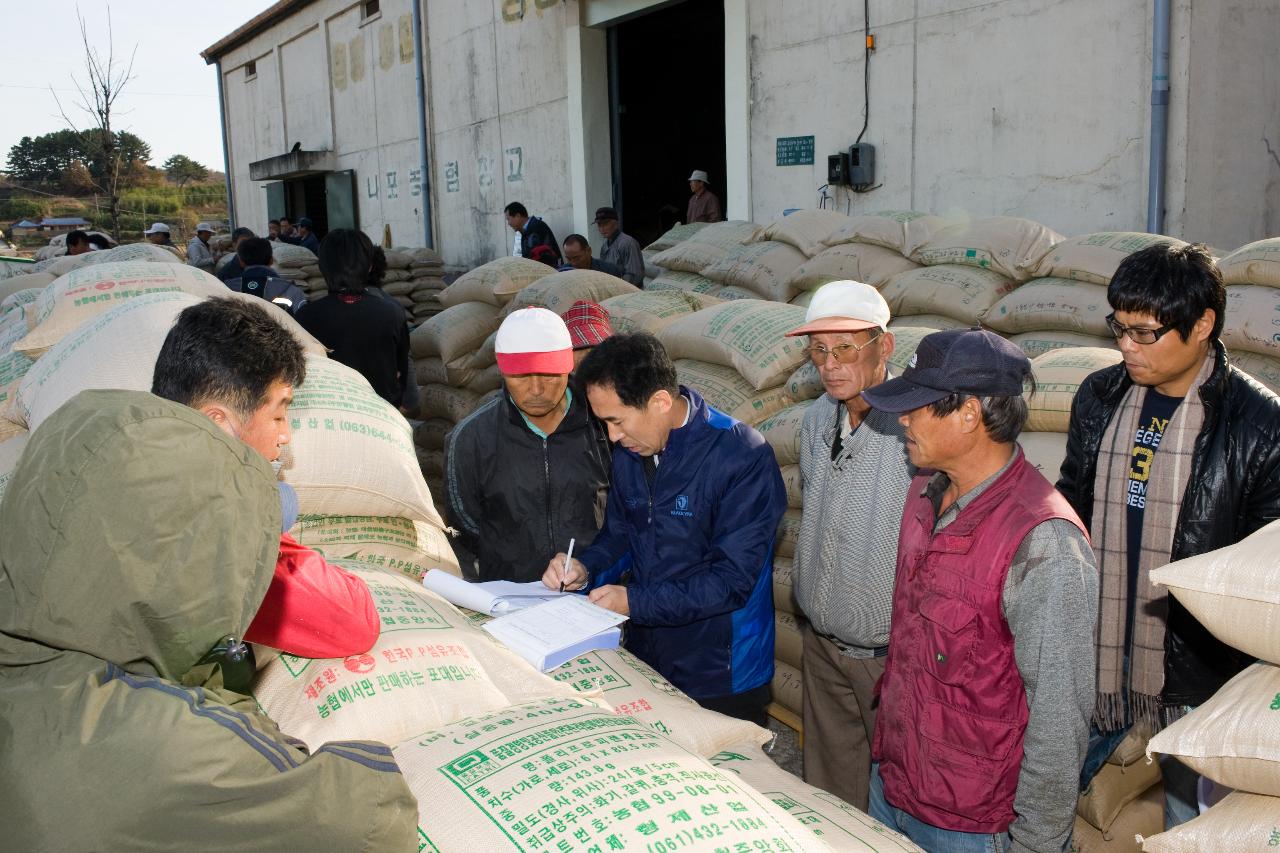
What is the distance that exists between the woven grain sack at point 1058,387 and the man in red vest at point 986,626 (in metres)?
1.11

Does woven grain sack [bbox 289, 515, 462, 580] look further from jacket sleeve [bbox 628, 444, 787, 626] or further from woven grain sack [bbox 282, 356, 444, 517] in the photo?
jacket sleeve [bbox 628, 444, 787, 626]

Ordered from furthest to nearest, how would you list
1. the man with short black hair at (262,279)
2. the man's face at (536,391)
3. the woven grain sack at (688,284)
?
the woven grain sack at (688,284) < the man with short black hair at (262,279) < the man's face at (536,391)

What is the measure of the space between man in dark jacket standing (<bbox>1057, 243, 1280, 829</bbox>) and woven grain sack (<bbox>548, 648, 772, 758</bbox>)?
80cm

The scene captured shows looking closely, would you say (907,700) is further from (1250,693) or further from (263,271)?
(263,271)

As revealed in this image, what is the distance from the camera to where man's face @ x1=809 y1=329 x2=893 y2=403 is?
7.62 ft

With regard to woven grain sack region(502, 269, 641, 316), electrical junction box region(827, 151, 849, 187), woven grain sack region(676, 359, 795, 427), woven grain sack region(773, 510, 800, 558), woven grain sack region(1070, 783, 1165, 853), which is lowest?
woven grain sack region(1070, 783, 1165, 853)

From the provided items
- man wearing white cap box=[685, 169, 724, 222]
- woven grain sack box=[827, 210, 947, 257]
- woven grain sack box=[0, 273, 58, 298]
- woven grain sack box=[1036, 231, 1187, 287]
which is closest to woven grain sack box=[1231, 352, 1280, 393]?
woven grain sack box=[1036, 231, 1187, 287]

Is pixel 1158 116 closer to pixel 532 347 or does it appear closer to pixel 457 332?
pixel 457 332

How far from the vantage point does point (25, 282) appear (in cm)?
640

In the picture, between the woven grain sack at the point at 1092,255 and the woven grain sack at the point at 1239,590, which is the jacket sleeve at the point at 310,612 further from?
the woven grain sack at the point at 1092,255

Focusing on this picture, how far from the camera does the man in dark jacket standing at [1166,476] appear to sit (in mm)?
1940

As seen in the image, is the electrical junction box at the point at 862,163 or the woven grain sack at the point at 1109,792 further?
the electrical junction box at the point at 862,163

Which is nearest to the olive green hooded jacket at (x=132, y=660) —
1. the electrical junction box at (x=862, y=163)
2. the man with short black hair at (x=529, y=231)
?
the electrical junction box at (x=862, y=163)

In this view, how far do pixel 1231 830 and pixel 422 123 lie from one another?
13.2 metres
